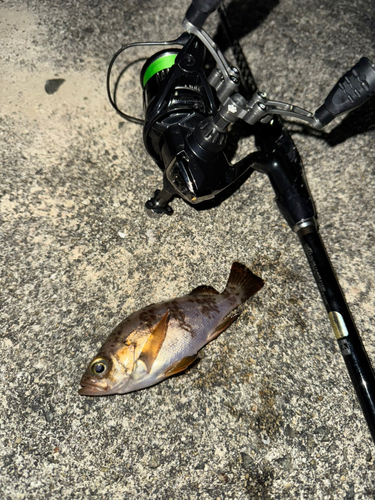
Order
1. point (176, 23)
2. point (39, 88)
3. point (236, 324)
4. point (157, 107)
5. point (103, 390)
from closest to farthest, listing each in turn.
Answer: point (103, 390) < point (157, 107) < point (236, 324) < point (39, 88) < point (176, 23)

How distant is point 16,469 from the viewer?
1.59m

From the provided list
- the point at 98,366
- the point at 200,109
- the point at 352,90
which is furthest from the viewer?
the point at 200,109

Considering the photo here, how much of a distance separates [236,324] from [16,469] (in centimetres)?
121

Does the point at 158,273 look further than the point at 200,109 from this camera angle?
Yes

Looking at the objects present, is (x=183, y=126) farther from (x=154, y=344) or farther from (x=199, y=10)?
(x=154, y=344)

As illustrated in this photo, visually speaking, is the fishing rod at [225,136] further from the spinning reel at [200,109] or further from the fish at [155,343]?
the fish at [155,343]

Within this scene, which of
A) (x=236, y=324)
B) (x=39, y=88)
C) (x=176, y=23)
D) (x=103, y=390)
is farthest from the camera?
(x=176, y=23)

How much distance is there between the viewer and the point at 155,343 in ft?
5.32

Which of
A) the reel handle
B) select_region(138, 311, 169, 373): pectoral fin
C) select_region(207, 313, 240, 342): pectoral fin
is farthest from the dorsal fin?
the reel handle

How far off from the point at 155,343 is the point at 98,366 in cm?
26

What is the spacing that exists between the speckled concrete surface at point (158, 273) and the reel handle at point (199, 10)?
0.95m

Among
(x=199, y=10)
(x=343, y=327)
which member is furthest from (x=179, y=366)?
(x=199, y=10)

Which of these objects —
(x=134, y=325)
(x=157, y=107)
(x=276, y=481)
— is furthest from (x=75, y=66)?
(x=276, y=481)

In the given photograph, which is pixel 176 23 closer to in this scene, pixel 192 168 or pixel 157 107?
pixel 157 107
